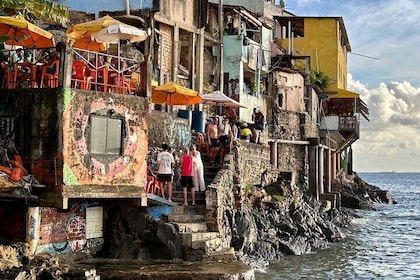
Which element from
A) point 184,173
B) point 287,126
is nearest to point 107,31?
point 184,173

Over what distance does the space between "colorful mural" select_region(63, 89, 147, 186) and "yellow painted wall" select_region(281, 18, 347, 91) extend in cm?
3913

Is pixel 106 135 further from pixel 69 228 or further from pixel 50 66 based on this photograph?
pixel 69 228

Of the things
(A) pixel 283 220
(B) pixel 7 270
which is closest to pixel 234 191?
(A) pixel 283 220

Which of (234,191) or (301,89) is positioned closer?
(234,191)

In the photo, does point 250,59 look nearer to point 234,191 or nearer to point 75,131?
point 234,191

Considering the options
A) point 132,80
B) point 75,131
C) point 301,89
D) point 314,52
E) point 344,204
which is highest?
point 314,52

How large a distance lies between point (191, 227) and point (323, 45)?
133 feet

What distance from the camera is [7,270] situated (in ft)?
49.0

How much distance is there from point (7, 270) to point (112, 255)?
460 cm

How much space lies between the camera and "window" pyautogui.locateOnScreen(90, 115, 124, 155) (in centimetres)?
1773

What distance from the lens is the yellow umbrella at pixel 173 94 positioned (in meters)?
24.5

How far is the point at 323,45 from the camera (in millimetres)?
56656

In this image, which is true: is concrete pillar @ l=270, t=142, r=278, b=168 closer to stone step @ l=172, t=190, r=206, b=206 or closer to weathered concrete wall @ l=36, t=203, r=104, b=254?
stone step @ l=172, t=190, r=206, b=206

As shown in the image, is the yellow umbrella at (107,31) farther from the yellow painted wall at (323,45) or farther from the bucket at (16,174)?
the yellow painted wall at (323,45)
